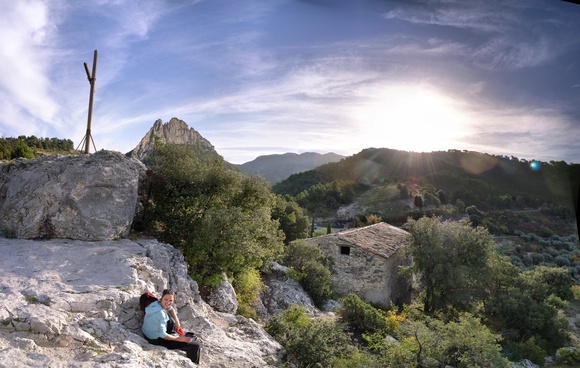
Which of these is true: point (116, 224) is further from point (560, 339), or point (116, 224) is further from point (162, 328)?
point (560, 339)

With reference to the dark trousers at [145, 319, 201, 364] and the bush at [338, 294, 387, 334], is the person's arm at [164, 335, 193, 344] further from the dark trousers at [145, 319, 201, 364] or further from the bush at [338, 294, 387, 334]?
the bush at [338, 294, 387, 334]

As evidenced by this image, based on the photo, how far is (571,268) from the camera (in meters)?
18.9

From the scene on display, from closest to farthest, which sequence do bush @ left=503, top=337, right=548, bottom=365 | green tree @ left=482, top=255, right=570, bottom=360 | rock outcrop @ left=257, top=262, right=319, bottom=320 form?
rock outcrop @ left=257, top=262, right=319, bottom=320 → bush @ left=503, top=337, right=548, bottom=365 → green tree @ left=482, top=255, right=570, bottom=360

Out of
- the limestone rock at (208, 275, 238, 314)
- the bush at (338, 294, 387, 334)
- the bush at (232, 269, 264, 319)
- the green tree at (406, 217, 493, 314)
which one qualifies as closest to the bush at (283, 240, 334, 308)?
the bush at (338, 294, 387, 334)

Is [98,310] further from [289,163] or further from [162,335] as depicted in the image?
[289,163]

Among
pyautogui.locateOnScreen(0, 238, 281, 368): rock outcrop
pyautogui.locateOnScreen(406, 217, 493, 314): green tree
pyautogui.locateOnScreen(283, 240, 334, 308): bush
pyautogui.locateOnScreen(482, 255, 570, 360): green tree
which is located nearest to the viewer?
pyautogui.locateOnScreen(0, 238, 281, 368): rock outcrop

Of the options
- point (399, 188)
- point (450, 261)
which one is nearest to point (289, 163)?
point (399, 188)

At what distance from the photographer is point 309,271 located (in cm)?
1595

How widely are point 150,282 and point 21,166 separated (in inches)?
231

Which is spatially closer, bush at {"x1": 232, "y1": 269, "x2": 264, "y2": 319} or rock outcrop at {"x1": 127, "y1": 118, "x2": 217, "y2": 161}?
rock outcrop at {"x1": 127, "y1": 118, "x2": 217, "y2": 161}

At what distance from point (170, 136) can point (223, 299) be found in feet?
17.9

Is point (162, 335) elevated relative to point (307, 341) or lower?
elevated

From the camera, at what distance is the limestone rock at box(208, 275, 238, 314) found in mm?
9398

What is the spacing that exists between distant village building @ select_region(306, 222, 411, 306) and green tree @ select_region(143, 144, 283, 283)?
27.9 ft
